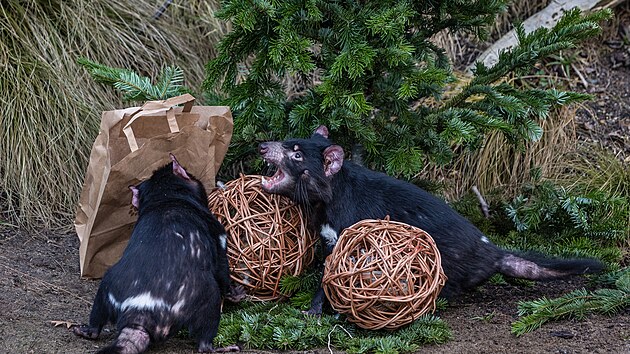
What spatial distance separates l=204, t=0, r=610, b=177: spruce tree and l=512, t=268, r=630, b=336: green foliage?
2.80ft

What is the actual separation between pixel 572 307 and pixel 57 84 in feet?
10.9

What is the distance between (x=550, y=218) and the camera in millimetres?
4703

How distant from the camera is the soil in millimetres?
3285

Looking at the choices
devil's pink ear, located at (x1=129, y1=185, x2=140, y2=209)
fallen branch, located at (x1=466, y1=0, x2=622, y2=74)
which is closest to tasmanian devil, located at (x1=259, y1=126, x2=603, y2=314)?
devil's pink ear, located at (x1=129, y1=185, x2=140, y2=209)

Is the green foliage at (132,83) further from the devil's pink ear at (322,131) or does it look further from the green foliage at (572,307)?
→ the green foliage at (572,307)

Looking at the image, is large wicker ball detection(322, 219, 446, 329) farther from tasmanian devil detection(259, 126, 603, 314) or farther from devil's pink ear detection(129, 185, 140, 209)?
devil's pink ear detection(129, 185, 140, 209)

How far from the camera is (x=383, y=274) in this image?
10.9 feet

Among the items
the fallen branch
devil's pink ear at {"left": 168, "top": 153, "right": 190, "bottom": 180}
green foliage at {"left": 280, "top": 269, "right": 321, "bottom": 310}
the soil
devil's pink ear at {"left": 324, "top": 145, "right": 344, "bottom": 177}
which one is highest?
the fallen branch

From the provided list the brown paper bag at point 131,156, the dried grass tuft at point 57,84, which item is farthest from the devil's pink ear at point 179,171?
the dried grass tuft at point 57,84

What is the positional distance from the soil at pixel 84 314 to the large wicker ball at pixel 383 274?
202mm

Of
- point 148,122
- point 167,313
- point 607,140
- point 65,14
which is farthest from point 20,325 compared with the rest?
point 607,140

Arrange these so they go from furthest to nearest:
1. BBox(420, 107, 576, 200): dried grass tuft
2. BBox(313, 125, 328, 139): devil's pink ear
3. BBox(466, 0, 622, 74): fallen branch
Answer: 1. BBox(466, 0, 622, 74): fallen branch
2. BBox(420, 107, 576, 200): dried grass tuft
3. BBox(313, 125, 328, 139): devil's pink ear

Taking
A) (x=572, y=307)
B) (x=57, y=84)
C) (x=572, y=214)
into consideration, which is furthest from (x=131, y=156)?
(x=572, y=214)

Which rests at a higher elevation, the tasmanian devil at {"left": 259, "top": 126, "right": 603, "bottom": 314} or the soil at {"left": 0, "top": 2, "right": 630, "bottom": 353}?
the tasmanian devil at {"left": 259, "top": 126, "right": 603, "bottom": 314}
